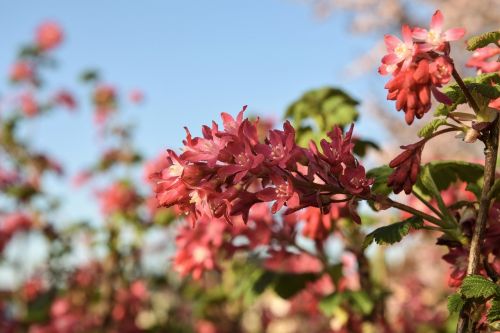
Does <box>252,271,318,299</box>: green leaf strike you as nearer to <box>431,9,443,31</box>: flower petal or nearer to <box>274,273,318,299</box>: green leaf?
<box>274,273,318,299</box>: green leaf

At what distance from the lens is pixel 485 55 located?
192 cm

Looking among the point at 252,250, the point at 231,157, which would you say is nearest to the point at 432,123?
the point at 231,157

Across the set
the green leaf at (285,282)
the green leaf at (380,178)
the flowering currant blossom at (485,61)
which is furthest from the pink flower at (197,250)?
the flowering currant blossom at (485,61)

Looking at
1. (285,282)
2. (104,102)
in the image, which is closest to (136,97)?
(104,102)

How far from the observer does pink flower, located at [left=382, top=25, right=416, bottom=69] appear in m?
1.40

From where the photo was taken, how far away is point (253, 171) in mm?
1505

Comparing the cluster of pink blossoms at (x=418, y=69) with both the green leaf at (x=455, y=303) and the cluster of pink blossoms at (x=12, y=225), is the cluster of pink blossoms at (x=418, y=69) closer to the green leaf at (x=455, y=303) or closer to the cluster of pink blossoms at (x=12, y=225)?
the green leaf at (x=455, y=303)

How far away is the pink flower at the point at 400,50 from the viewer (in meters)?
1.40

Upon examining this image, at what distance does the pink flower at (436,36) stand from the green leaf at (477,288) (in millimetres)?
564

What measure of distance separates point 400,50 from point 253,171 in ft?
1.56

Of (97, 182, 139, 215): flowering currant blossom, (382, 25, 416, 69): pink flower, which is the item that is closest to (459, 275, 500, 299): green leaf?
(382, 25, 416, 69): pink flower

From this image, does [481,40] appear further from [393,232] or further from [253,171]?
[253,171]

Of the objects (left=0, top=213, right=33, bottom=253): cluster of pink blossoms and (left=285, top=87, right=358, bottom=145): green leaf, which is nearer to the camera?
(left=285, top=87, right=358, bottom=145): green leaf

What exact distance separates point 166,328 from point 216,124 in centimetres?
533
